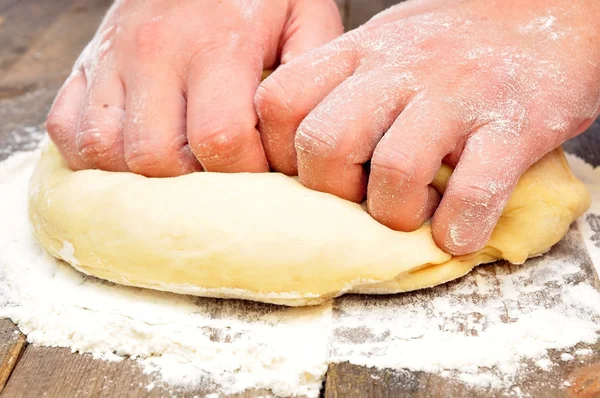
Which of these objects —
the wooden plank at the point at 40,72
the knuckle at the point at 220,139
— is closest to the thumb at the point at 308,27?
the knuckle at the point at 220,139

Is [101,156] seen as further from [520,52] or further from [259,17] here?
[520,52]

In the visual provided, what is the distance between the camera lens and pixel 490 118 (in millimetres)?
1065

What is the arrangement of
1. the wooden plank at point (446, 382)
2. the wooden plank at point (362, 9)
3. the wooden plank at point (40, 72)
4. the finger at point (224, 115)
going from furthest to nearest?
the wooden plank at point (362, 9)
the wooden plank at point (40, 72)
the finger at point (224, 115)
the wooden plank at point (446, 382)

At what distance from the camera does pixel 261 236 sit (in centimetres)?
106

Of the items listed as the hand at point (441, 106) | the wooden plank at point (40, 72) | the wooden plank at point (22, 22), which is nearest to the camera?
the hand at point (441, 106)

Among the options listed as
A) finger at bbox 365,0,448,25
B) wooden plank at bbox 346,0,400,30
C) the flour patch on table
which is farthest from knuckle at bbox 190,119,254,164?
wooden plank at bbox 346,0,400,30

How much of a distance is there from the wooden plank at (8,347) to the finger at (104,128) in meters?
0.35

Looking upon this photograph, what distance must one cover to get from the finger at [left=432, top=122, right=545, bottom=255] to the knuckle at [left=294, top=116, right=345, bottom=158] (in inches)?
8.1

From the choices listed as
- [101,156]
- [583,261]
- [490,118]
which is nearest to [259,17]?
[101,156]

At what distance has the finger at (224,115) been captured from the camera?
3.73 ft

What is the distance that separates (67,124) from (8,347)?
18.4 inches

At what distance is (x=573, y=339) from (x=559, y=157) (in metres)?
0.40

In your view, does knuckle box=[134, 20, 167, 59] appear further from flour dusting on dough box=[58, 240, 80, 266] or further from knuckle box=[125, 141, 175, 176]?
flour dusting on dough box=[58, 240, 80, 266]

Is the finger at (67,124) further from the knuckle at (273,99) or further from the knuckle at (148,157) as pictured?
the knuckle at (273,99)
